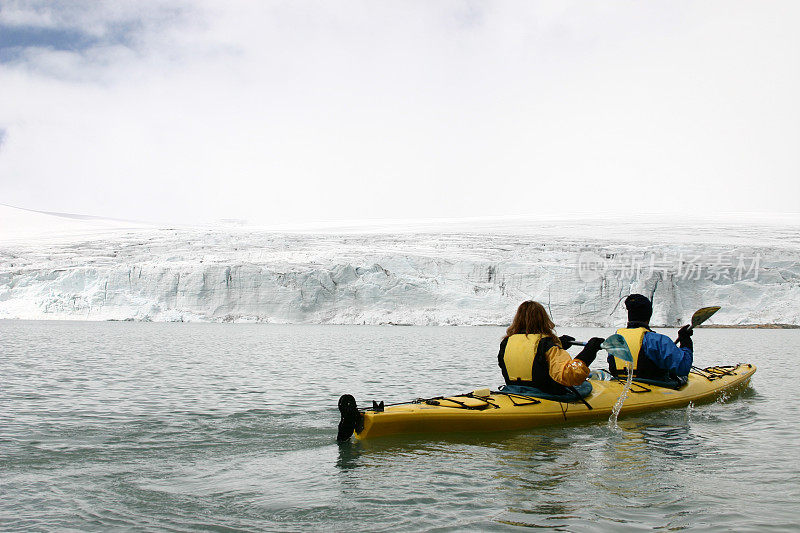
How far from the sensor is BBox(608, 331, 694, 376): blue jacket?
6453 mm

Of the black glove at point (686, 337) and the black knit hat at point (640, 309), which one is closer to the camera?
the black knit hat at point (640, 309)

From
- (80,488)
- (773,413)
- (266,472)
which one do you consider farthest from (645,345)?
(80,488)

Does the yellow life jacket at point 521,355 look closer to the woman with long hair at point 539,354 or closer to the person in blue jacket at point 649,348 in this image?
the woman with long hair at point 539,354

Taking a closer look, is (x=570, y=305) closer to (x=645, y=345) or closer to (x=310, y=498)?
(x=645, y=345)

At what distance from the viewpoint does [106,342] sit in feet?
55.2

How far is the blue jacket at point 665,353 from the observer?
645 cm

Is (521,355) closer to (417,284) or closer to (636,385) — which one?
(636,385)

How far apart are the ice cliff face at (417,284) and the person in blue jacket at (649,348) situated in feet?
69.4

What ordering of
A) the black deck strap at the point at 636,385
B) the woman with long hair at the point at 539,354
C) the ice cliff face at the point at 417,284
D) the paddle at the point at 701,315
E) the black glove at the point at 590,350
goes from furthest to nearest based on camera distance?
the ice cliff face at the point at 417,284 → the paddle at the point at 701,315 → the black deck strap at the point at 636,385 → the black glove at the point at 590,350 → the woman with long hair at the point at 539,354

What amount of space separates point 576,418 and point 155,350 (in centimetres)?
1111

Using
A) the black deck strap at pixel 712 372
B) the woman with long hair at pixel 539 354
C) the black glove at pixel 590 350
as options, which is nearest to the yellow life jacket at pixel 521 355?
the woman with long hair at pixel 539 354

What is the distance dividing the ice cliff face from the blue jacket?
2138cm

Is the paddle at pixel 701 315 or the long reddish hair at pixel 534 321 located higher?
the long reddish hair at pixel 534 321

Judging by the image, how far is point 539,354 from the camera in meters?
5.43
